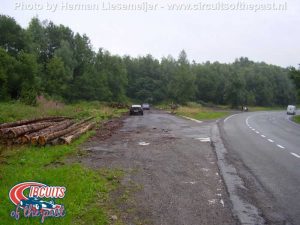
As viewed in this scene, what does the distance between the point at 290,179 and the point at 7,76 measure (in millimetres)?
40180

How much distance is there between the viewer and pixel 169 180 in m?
9.24

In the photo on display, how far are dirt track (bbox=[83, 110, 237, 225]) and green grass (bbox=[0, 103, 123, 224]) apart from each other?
544mm

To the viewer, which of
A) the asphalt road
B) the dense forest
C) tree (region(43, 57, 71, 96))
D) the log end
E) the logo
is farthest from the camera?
tree (region(43, 57, 71, 96))

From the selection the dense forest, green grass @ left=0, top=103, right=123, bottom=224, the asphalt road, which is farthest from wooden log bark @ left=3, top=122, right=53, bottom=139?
the dense forest

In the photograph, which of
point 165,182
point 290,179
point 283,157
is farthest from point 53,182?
point 283,157

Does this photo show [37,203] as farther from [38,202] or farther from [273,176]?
[273,176]

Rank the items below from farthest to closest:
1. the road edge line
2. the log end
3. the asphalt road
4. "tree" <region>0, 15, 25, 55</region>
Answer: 1. "tree" <region>0, 15, 25, 55</region>
2. the log end
3. the asphalt road
4. the road edge line

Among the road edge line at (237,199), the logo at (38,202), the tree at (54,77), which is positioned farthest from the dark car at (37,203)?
the tree at (54,77)

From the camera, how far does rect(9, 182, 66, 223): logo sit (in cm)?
607

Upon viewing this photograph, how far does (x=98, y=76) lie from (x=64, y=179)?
7619 cm

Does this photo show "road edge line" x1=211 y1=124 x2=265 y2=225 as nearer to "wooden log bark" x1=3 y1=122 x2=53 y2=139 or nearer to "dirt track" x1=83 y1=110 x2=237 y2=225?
"dirt track" x1=83 y1=110 x2=237 y2=225

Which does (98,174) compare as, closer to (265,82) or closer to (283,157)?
(283,157)

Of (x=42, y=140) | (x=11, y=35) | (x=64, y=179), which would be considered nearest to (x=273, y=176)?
(x=64, y=179)

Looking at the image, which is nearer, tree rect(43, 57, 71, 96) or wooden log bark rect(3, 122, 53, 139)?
wooden log bark rect(3, 122, 53, 139)
